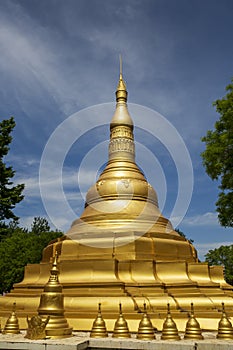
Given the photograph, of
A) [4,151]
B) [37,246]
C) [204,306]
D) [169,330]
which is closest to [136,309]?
[204,306]

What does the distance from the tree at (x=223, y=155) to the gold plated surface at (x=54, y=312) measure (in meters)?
7.06

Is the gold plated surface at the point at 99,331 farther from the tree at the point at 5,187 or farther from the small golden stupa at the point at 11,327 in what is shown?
the tree at the point at 5,187

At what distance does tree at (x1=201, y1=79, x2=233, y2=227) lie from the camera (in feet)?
41.7

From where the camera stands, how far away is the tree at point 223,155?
12.7 m

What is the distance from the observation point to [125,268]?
13750 millimetres

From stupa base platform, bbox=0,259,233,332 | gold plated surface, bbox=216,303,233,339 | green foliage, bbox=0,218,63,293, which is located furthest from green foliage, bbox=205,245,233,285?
gold plated surface, bbox=216,303,233,339

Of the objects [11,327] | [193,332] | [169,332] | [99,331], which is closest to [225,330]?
[193,332]

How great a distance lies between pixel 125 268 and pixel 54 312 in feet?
17.8

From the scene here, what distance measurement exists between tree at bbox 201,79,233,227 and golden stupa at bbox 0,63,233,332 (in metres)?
2.57

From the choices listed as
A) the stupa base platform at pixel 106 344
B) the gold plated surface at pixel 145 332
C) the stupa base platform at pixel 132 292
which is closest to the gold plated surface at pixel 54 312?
the stupa base platform at pixel 106 344

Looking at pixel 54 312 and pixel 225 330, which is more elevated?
pixel 54 312

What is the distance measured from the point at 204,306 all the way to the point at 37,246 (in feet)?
72.9

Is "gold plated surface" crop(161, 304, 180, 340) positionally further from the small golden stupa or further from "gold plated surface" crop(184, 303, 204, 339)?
the small golden stupa

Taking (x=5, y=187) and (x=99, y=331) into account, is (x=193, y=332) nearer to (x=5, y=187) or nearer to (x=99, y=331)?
(x=99, y=331)
